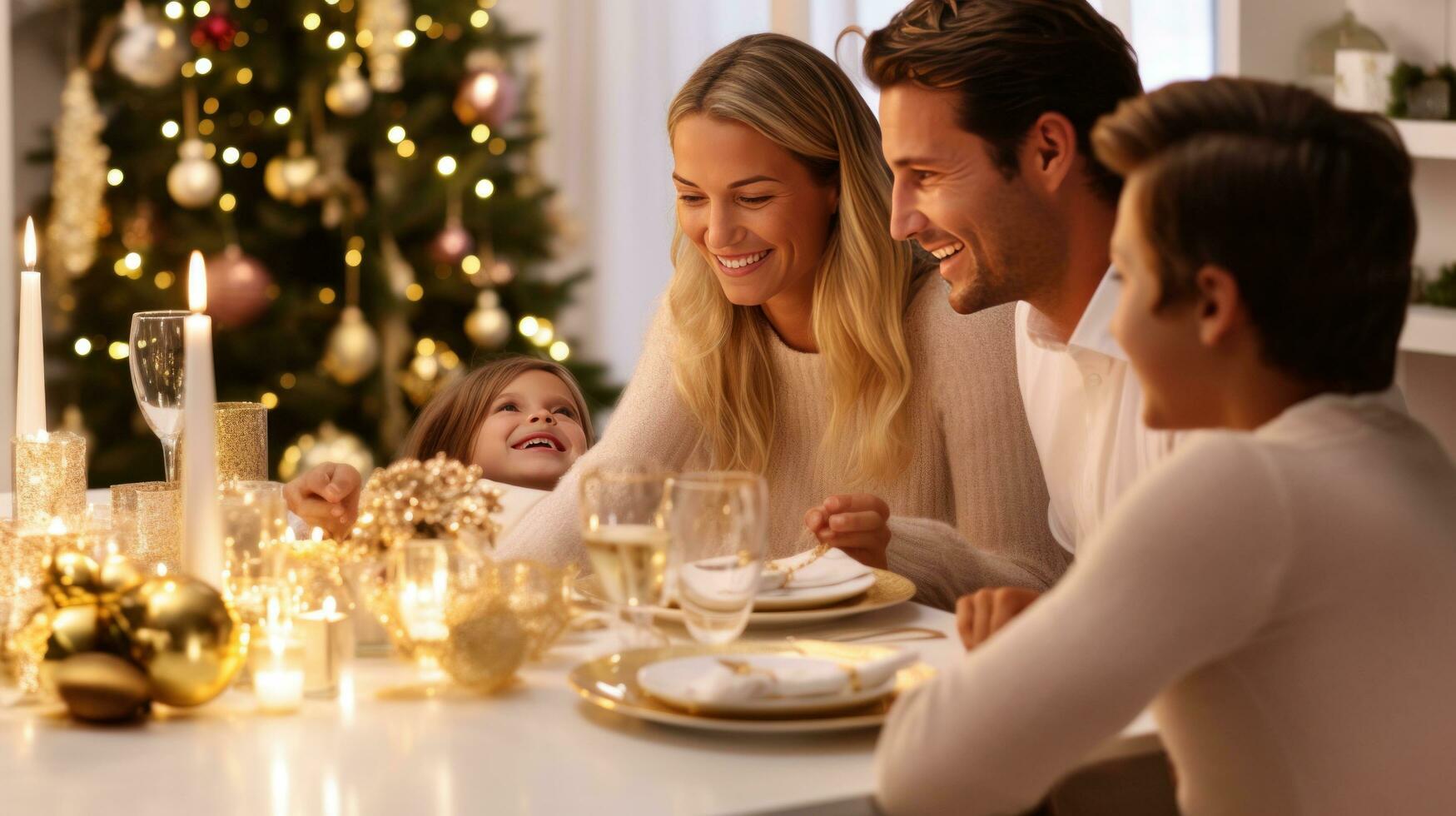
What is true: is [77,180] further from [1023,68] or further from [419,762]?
[419,762]

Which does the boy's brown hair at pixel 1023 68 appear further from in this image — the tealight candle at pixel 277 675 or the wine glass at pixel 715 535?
the tealight candle at pixel 277 675

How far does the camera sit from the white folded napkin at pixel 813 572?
1.51 m

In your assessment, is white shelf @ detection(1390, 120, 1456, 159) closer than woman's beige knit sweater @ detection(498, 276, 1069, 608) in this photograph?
No

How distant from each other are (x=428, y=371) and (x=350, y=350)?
266 mm

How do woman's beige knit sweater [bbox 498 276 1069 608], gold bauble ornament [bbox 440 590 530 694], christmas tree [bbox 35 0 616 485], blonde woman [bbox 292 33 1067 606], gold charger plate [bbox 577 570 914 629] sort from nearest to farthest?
gold bauble ornament [bbox 440 590 530 694] < gold charger plate [bbox 577 570 914 629] < woman's beige knit sweater [bbox 498 276 1069 608] < blonde woman [bbox 292 33 1067 606] < christmas tree [bbox 35 0 616 485]

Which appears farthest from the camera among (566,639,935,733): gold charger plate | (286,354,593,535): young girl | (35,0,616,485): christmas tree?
(35,0,616,485): christmas tree

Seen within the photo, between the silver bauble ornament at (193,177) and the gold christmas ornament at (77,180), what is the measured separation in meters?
0.26

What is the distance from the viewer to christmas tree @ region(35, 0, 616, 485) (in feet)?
13.3

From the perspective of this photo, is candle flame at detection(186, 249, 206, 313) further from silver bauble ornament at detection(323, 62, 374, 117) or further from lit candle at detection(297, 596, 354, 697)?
silver bauble ornament at detection(323, 62, 374, 117)

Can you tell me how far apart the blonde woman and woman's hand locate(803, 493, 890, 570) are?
0.36 meters

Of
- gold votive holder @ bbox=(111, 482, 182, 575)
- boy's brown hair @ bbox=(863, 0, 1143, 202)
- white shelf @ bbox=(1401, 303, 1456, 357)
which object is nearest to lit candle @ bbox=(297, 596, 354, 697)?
gold votive holder @ bbox=(111, 482, 182, 575)

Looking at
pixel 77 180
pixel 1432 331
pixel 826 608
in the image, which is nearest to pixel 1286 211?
pixel 826 608

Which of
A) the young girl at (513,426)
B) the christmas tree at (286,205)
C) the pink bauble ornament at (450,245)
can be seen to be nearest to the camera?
the young girl at (513,426)

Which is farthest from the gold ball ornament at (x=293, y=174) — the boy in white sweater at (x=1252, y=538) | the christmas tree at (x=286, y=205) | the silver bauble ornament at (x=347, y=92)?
the boy in white sweater at (x=1252, y=538)
